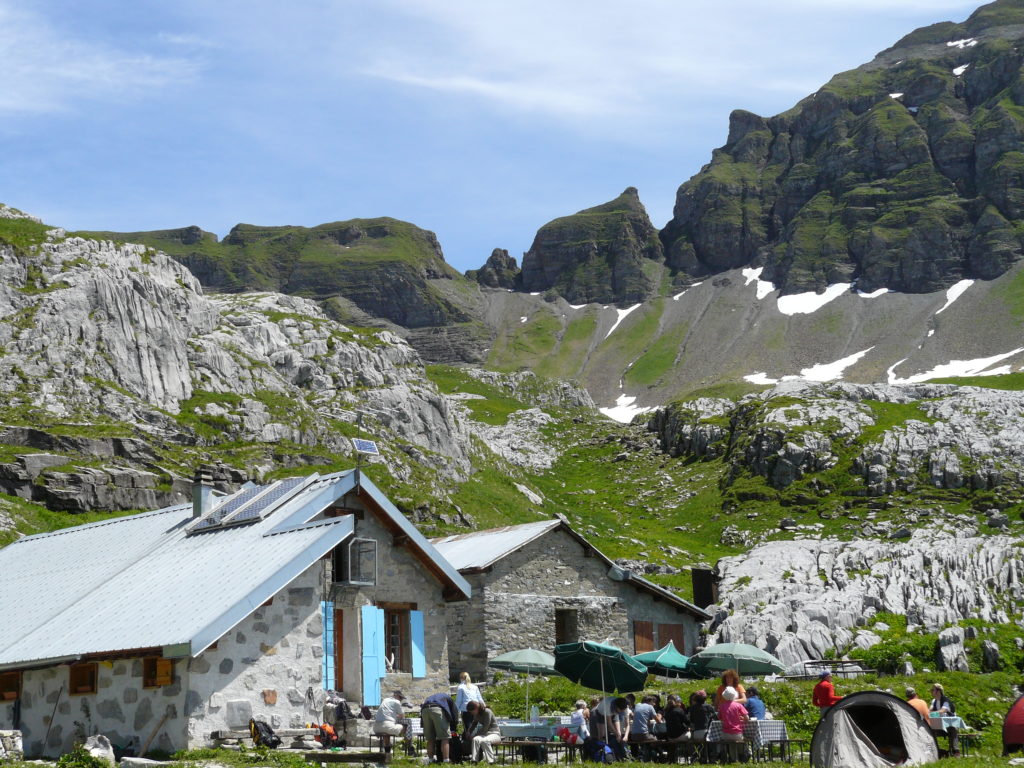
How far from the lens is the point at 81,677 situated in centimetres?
2509

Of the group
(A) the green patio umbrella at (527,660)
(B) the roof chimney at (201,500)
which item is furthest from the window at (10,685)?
(A) the green patio umbrella at (527,660)

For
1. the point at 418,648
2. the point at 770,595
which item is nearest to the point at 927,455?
the point at 770,595

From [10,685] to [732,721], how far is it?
17150 millimetres

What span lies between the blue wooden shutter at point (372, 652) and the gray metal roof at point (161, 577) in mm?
2301

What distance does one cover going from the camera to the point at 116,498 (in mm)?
71625

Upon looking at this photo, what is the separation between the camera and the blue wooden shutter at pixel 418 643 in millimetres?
29766

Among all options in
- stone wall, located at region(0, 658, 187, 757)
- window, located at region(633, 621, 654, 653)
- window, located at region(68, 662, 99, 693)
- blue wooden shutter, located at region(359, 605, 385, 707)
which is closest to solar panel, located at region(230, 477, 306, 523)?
blue wooden shutter, located at region(359, 605, 385, 707)

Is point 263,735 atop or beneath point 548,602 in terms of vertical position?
beneath

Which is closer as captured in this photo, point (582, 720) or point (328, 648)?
point (582, 720)

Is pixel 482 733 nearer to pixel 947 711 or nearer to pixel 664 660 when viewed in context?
pixel 664 660

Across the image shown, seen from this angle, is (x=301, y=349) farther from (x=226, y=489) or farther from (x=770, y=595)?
(x=770, y=595)

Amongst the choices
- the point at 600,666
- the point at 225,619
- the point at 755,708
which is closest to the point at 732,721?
the point at 755,708

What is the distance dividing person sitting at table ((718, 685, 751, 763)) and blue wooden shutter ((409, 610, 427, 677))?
908cm

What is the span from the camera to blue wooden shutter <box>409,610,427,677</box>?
97.7 feet
